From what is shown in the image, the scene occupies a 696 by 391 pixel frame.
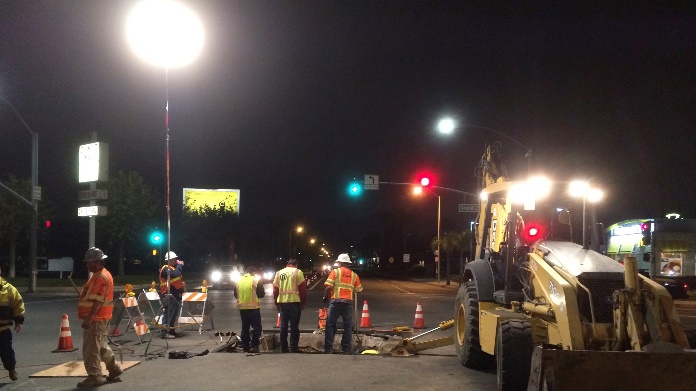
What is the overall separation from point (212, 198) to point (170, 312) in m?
79.3

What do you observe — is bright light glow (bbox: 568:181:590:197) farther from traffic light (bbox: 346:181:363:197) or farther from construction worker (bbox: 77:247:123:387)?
traffic light (bbox: 346:181:363:197)

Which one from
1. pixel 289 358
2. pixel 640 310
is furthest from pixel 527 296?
pixel 289 358

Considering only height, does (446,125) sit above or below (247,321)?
above

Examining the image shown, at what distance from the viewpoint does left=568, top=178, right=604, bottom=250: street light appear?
9898 millimetres

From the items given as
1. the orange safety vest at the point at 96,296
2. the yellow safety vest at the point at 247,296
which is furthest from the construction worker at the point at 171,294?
the orange safety vest at the point at 96,296

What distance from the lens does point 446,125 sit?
23250mm

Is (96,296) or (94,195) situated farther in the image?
(94,195)

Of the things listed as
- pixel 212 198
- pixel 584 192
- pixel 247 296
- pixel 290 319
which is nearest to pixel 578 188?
pixel 584 192

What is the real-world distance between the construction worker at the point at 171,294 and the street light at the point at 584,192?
8260 mm

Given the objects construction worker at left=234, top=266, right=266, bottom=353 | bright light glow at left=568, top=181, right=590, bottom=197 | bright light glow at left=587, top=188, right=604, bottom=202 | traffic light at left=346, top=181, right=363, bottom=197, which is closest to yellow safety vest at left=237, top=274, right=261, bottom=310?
construction worker at left=234, top=266, right=266, bottom=353

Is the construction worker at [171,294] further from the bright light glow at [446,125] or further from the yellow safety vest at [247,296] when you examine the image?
the bright light glow at [446,125]

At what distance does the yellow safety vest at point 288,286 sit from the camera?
13.6m

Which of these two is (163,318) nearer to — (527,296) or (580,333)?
(527,296)

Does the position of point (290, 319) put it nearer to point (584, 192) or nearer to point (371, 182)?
point (584, 192)
